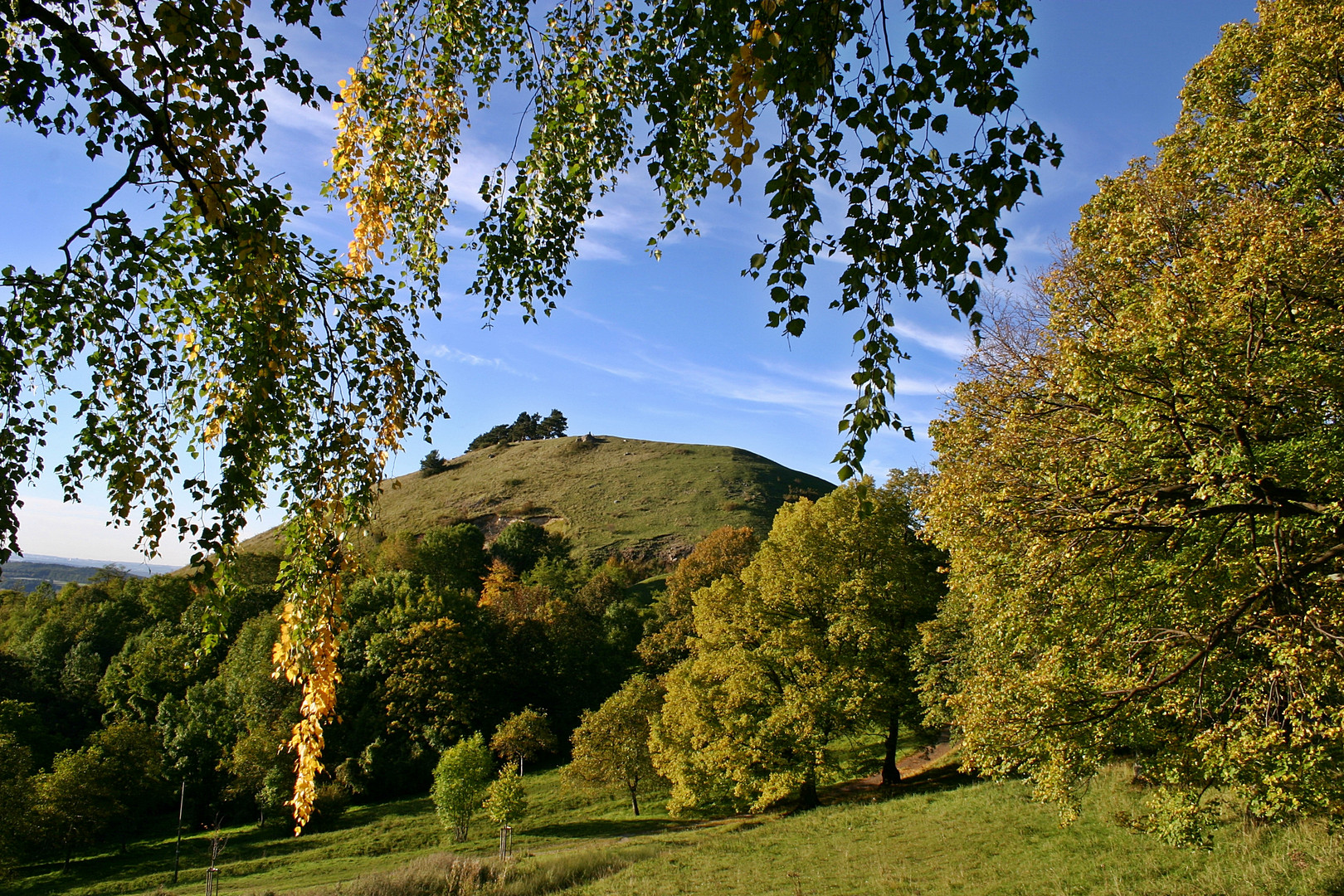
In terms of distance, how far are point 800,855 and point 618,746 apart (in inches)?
Result: 553

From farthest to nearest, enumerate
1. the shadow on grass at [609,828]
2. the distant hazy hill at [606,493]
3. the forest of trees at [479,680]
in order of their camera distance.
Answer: the distant hazy hill at [606,493]
the shadow on grass at [609,828]
the forest of trees at [479,680]

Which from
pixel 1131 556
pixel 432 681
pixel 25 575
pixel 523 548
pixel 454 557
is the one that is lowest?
pixel 432 681

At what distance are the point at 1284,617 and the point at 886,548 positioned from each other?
656 inches

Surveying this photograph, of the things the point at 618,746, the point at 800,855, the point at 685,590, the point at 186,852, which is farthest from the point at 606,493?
the point at 800,855

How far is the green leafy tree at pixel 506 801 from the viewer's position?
88.4 feet

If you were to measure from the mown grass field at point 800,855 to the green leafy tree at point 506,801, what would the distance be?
957 mm

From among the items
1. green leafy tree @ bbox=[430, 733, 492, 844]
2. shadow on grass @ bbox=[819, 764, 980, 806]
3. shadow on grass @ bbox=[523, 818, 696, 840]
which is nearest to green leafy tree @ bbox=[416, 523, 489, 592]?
green leafy tree @ bbox=[430, 733, 492, 844]

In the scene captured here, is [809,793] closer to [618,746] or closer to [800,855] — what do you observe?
[800,855]

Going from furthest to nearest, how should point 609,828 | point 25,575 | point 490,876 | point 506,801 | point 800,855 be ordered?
point 25,575, point 609,828, point 506,801, point 490,876, point 800,855

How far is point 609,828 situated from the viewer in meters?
27.5

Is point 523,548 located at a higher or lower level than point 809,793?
higher

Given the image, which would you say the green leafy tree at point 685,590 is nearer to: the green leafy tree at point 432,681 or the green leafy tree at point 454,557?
the green leafy tree at point 432,681

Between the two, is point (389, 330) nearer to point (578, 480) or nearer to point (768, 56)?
point (768, 56)

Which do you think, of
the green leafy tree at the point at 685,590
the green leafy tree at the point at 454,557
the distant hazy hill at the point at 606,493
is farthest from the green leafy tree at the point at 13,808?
the distant hazy hill at the point at 606,493
